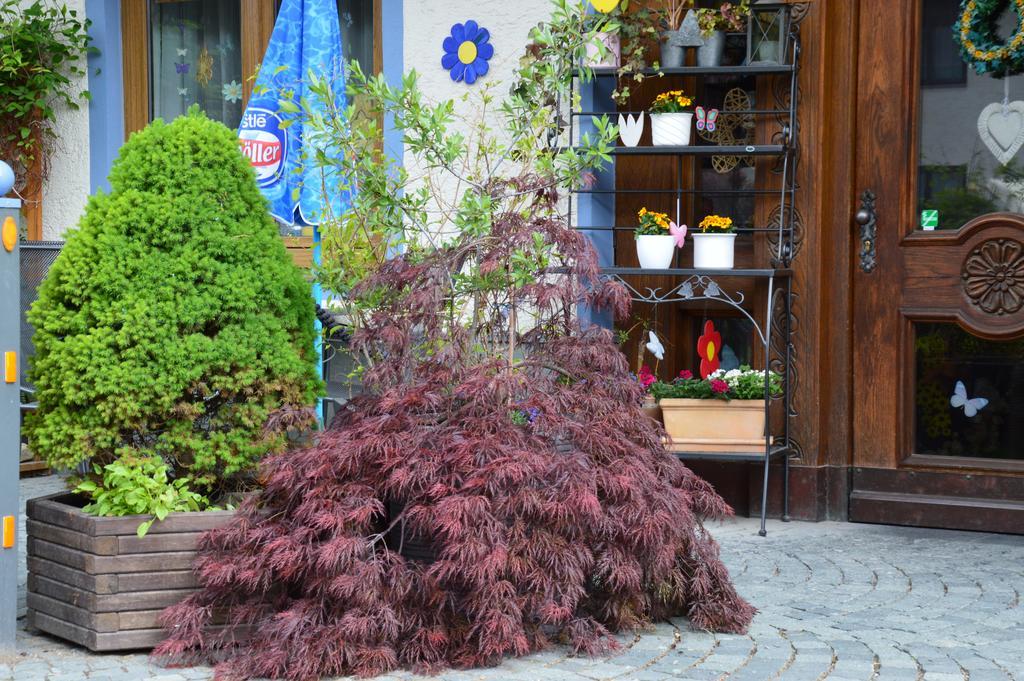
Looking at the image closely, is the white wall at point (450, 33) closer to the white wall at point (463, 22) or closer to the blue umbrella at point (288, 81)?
the white wall at point (463, 22)

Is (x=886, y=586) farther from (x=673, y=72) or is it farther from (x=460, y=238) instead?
(x=673, y=72)

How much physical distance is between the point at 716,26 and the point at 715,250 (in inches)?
39.7

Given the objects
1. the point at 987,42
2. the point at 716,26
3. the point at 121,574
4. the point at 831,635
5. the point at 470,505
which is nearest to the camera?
the point at 470,505

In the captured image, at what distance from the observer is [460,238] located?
14.1 feet

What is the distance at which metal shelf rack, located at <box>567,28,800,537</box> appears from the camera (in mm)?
5594

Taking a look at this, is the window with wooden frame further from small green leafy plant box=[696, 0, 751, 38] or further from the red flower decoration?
the red flower decoration

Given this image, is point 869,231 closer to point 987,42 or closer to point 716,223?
point 716,223

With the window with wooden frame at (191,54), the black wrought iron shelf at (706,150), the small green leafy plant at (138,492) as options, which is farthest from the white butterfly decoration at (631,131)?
the small green leafy plant at (138,492)

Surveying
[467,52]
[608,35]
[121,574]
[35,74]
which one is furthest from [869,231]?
[35,74]

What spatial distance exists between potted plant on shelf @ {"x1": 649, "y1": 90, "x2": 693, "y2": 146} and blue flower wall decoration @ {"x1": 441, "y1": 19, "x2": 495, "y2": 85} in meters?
0.93

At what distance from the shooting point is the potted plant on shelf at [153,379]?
12.3 feet

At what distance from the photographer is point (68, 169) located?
7445 mm

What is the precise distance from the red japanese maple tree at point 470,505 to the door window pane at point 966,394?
1.95m

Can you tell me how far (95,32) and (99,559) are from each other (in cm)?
454
